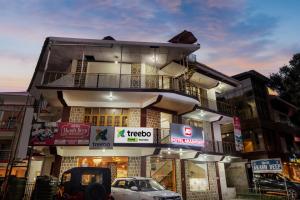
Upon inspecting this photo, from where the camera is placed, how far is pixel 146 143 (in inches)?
564

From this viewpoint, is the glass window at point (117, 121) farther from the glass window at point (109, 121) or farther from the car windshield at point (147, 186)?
the car windshield at point (147, 186)

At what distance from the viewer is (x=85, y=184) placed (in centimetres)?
988

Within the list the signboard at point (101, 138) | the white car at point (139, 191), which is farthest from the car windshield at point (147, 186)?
the signboard at point (101, 138)

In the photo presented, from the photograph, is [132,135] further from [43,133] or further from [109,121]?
[43,133]

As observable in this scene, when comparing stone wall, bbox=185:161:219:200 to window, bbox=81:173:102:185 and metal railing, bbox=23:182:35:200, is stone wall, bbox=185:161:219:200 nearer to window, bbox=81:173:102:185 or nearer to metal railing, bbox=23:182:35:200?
window, bbox=81:173:102:185

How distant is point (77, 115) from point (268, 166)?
12886 mm

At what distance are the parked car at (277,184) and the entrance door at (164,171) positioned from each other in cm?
609

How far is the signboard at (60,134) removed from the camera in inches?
527

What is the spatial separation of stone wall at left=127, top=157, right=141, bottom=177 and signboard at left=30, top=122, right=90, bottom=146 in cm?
369

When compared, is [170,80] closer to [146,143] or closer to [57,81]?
[146,143]

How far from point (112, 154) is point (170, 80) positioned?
8.16 metres

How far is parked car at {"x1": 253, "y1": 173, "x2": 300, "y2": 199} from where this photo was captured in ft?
56.0

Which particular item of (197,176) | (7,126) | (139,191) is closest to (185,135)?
(197,176)

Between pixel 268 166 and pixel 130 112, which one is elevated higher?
pixel 130 112
